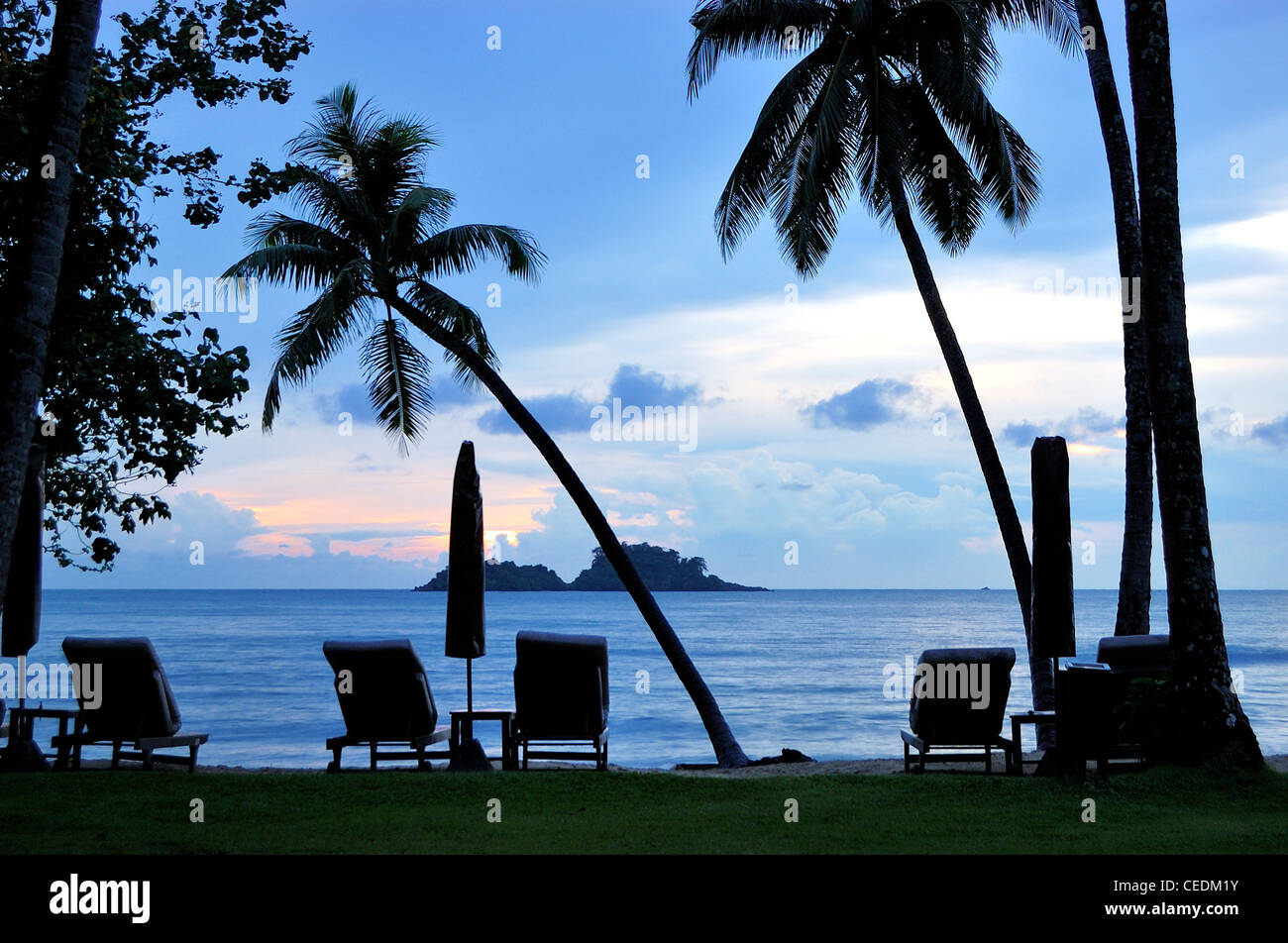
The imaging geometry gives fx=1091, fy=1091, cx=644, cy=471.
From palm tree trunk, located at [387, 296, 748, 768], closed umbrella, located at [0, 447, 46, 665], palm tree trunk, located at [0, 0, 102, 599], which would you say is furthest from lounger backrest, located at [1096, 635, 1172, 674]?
closed umbrella, located at [0, 447, 46, 665]

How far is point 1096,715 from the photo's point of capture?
7.49 metres

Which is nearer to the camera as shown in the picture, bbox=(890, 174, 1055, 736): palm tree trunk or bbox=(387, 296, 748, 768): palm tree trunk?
bbox=(890, 174, 1055, 736): palm tree trunk

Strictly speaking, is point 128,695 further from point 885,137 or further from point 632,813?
point 885,137

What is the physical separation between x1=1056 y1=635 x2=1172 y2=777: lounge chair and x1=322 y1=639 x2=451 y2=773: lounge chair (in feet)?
14.7

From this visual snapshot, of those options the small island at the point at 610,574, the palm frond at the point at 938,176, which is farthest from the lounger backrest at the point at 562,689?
the small island at the point at 610,574

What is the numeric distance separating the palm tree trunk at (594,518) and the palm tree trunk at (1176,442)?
623 cm

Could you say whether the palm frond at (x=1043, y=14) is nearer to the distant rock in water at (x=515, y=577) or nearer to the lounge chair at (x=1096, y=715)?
the lounge chair at (x=1096, y=715)

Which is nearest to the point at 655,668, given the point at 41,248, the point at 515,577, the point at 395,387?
the point at 395,387

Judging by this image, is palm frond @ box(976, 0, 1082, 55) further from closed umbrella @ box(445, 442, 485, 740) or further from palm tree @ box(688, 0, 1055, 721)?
closed umbrella @ box(445, 442, 485, 740)

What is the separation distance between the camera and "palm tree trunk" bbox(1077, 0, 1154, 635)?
1074 cm

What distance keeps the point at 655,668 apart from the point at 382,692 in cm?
3990

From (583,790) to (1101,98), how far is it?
8571 mm
